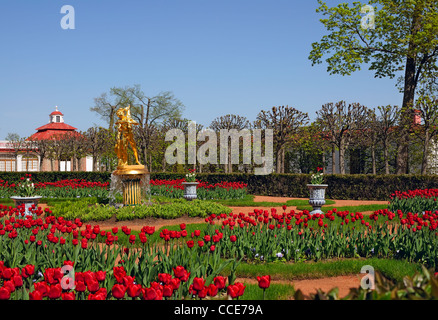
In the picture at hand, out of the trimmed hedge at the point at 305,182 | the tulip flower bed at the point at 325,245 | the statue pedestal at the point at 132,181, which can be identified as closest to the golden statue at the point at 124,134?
the statue pedestal at the point at 132,181

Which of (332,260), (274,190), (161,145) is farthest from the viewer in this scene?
(161,145)

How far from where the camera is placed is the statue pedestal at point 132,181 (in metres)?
13.5

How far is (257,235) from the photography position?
7.04 metres

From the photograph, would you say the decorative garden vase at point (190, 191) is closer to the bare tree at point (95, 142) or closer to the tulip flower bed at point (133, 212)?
the tulip flower bed at point (133, 212)

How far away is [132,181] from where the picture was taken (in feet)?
45.1

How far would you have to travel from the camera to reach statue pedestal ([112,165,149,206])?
1355 cm

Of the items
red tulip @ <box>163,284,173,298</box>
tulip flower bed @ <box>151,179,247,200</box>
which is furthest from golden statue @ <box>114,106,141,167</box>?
red tulip @ <box>163,284,173,298</box>

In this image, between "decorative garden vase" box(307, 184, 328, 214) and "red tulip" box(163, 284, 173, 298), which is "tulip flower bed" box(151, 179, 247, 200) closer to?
"decorative garden vase" box(307, 184, 328, 214)

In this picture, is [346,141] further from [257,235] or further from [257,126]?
[257,235]

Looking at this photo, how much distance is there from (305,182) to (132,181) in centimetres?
1053
